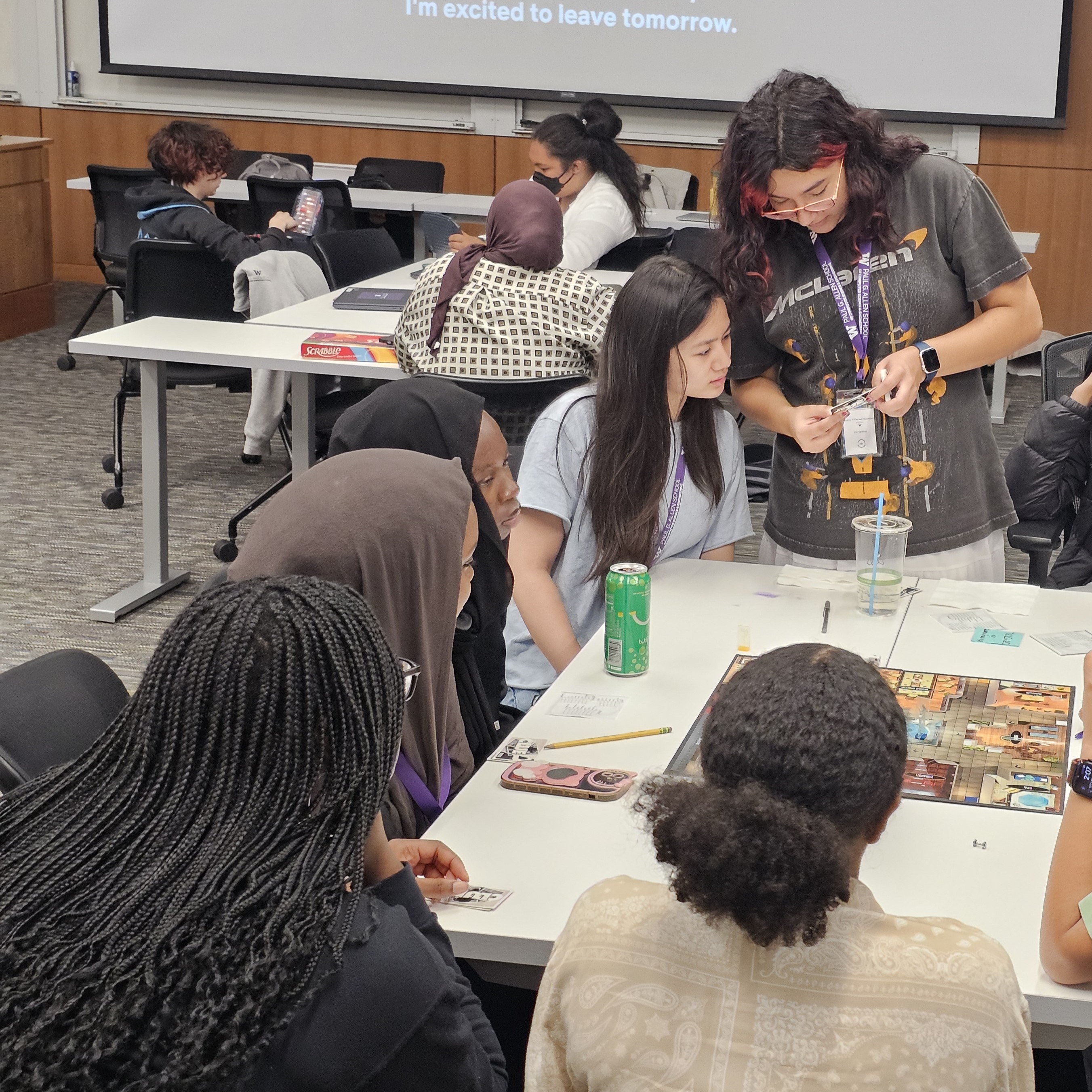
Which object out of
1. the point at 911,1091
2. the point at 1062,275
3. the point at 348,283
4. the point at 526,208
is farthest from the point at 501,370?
the point at 1062,275

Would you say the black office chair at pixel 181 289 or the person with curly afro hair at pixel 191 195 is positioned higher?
the person with curly afro hair at pixel 191 195

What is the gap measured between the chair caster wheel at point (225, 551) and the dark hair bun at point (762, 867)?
11.1 feet

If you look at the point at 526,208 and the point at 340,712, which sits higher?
the point at 526,208

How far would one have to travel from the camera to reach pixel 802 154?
214 centimetres

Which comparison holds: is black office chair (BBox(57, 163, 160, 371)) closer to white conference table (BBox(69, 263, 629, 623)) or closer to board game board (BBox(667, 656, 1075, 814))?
white conference table (BBox(69, 263, 629, 623))

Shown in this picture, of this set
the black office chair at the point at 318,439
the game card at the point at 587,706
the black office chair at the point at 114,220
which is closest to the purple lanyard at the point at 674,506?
the game card at the point at 587,706

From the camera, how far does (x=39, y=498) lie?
488 cm

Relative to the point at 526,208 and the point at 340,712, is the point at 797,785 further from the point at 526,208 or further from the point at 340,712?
the point at 526,208

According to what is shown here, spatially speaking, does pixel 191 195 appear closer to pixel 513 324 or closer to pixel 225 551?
pixel 225 551

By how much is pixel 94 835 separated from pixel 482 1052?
1.26ft

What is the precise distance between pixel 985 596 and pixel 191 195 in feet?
13.0

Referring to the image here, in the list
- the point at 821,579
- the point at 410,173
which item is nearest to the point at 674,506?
the point at 821,579

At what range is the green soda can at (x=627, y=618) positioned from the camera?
1.98m

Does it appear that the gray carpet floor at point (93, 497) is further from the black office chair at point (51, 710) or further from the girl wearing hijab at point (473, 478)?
the black office chair at point (51, 710)
